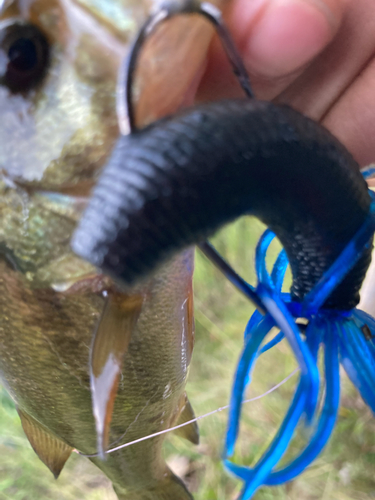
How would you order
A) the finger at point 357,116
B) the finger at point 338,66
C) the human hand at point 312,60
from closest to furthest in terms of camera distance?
1. the human hand at point 312,60
2. the finger at point 338,66
3. the finger at point 357,116

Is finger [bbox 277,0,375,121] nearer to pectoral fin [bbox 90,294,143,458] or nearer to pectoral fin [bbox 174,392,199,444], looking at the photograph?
pectoral fin [bbox 90,294,143,458]

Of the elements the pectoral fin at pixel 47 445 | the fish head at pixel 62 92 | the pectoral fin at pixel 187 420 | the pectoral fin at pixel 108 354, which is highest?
the fish head at pixel 62 92

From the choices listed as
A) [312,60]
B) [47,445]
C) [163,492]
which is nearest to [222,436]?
[163,492]

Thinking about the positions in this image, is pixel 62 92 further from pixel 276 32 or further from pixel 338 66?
pixel 338 66

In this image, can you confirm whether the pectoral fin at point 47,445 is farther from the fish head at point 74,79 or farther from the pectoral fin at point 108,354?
the fish head at point 74,79

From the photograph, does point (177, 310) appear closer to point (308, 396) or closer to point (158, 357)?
point (158, 357)

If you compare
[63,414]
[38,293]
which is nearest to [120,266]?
[38,293]

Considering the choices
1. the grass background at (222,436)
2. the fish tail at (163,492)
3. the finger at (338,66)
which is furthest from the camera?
the grass background at (222,436)

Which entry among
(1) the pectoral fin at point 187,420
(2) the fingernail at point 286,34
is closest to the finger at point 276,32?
(2) the fingernail at point 286,34
